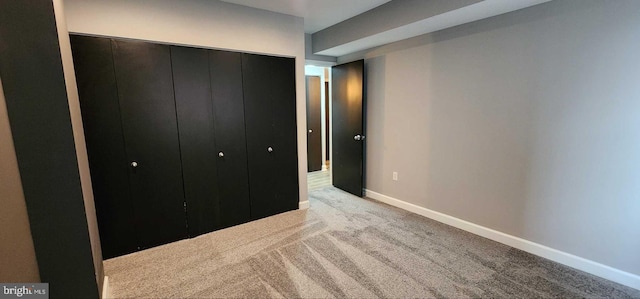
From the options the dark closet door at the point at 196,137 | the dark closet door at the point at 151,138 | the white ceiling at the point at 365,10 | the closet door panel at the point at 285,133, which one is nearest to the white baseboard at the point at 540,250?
the closet door panel at the point at 285,133

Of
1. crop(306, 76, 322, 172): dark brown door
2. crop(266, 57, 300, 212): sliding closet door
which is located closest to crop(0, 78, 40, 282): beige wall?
crop(266, 57, 300, 212): sliding closet door

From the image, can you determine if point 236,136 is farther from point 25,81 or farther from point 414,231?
point 414,231

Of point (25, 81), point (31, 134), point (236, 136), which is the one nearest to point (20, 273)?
point (31, 134)

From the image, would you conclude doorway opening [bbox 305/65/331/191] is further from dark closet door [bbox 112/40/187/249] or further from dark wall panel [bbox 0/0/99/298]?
dark wall panel [bbox 0/0/99/298]

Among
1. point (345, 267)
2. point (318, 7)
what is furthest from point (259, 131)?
point (345, 267)

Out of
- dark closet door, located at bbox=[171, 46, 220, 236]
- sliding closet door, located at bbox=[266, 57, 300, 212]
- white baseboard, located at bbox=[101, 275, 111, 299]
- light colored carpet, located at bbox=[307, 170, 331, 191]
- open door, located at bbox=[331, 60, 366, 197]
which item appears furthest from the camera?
light colored carpet, located at bbox=[307, 170, 331, 191]

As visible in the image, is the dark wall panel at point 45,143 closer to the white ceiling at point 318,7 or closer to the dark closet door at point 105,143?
the dark closet door at point 105,143

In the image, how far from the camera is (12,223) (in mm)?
1352

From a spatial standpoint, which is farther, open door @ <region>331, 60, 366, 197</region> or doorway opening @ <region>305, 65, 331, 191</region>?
doorway opening @ <region>305, 65, 331, 191</region>

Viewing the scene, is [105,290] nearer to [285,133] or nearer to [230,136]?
[230,136]

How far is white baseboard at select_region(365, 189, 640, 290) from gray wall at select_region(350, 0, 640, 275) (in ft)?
0.15

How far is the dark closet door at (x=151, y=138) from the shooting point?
90.2 inches

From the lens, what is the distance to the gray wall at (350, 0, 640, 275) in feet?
6.21

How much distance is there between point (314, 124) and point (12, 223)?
4.62m
